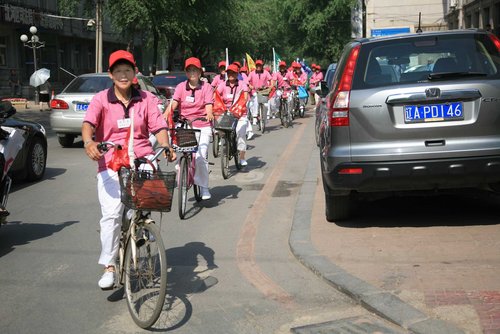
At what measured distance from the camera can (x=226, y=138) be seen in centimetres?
1028

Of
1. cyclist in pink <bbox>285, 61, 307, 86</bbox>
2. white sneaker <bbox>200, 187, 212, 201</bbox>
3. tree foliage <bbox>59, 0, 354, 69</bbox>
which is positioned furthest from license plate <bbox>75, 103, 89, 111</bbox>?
tree foliage <bbox>59, 0, 354, 69</bbox>

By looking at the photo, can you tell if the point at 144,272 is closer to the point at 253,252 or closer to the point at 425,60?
the point at 253,252

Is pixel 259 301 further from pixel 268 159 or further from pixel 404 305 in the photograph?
pixel 268 159

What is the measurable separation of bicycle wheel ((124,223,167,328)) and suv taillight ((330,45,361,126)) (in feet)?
7.74

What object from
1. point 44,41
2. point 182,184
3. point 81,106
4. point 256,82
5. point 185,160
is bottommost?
point 182,184

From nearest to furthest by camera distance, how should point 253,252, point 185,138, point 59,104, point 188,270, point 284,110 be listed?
point 188,270 → point 253,252 → point 185,138 → point 59,104 → point 284,110

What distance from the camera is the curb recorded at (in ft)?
13.0

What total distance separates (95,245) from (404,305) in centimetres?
335

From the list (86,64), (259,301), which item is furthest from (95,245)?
(86,64)

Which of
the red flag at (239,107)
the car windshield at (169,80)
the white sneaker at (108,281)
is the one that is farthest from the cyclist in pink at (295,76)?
the white sneaker at (108,281)

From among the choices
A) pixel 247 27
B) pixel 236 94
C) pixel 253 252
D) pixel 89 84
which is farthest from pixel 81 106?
pixel 247 27

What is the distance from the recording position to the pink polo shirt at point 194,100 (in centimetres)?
863

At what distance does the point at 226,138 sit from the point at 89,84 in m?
5.87

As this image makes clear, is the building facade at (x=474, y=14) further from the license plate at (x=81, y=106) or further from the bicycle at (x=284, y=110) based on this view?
the license plate at (x=81, y=106)
